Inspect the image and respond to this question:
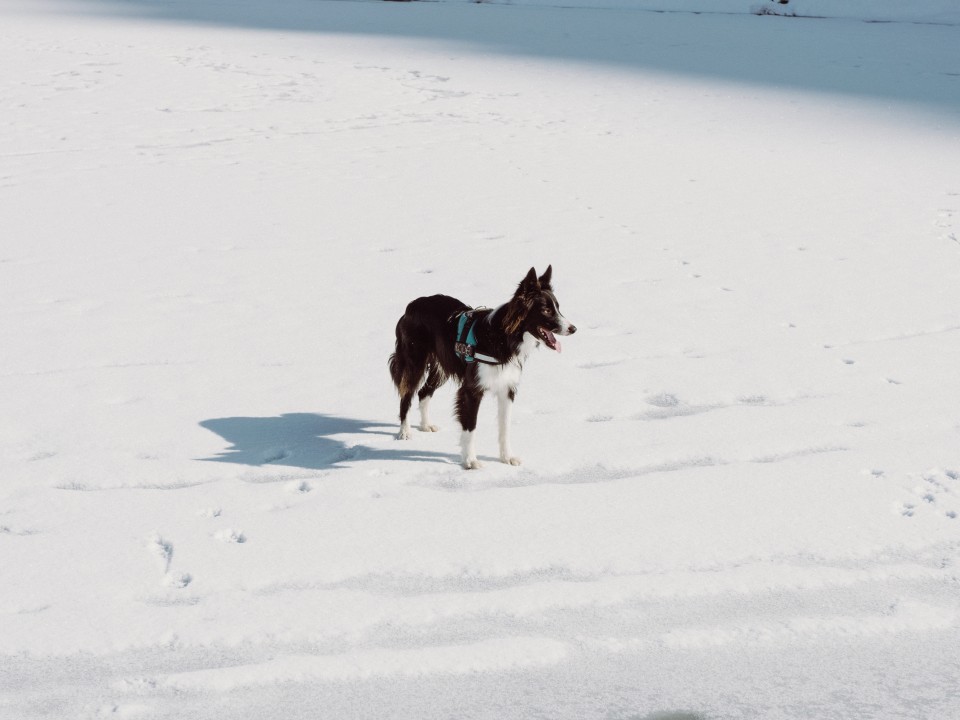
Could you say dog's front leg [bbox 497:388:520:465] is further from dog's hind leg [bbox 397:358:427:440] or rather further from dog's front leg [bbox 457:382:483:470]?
dog's hind leg [bbox 397:358:427:440]

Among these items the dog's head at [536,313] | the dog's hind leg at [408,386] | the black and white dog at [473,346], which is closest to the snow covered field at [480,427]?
the dog's hind leg at [408,386]

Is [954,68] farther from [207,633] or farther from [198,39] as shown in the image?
[207,633]

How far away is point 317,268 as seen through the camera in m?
7.17

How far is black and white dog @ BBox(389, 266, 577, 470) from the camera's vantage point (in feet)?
13.2

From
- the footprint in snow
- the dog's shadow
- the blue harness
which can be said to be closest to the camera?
the footprint in snow

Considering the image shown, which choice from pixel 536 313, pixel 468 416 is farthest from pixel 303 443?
pixel 536 313

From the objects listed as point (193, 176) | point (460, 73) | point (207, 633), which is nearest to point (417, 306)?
point (207, 633)

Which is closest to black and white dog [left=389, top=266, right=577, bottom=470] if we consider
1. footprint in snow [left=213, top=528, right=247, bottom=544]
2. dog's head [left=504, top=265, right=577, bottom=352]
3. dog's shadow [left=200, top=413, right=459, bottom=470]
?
dog's head [left=504, top=265, right=577, bottom=352]

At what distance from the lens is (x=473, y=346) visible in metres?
4.10

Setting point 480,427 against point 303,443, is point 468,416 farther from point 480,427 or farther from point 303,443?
point 303,443

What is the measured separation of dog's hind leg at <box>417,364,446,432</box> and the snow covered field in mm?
114

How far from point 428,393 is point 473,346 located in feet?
2.23

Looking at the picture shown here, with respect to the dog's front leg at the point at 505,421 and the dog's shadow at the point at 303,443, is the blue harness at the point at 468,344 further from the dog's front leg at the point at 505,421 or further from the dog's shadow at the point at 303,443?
the dog's shadow at the point at 303,443

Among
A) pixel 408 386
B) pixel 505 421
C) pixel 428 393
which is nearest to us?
pixel 505 421
